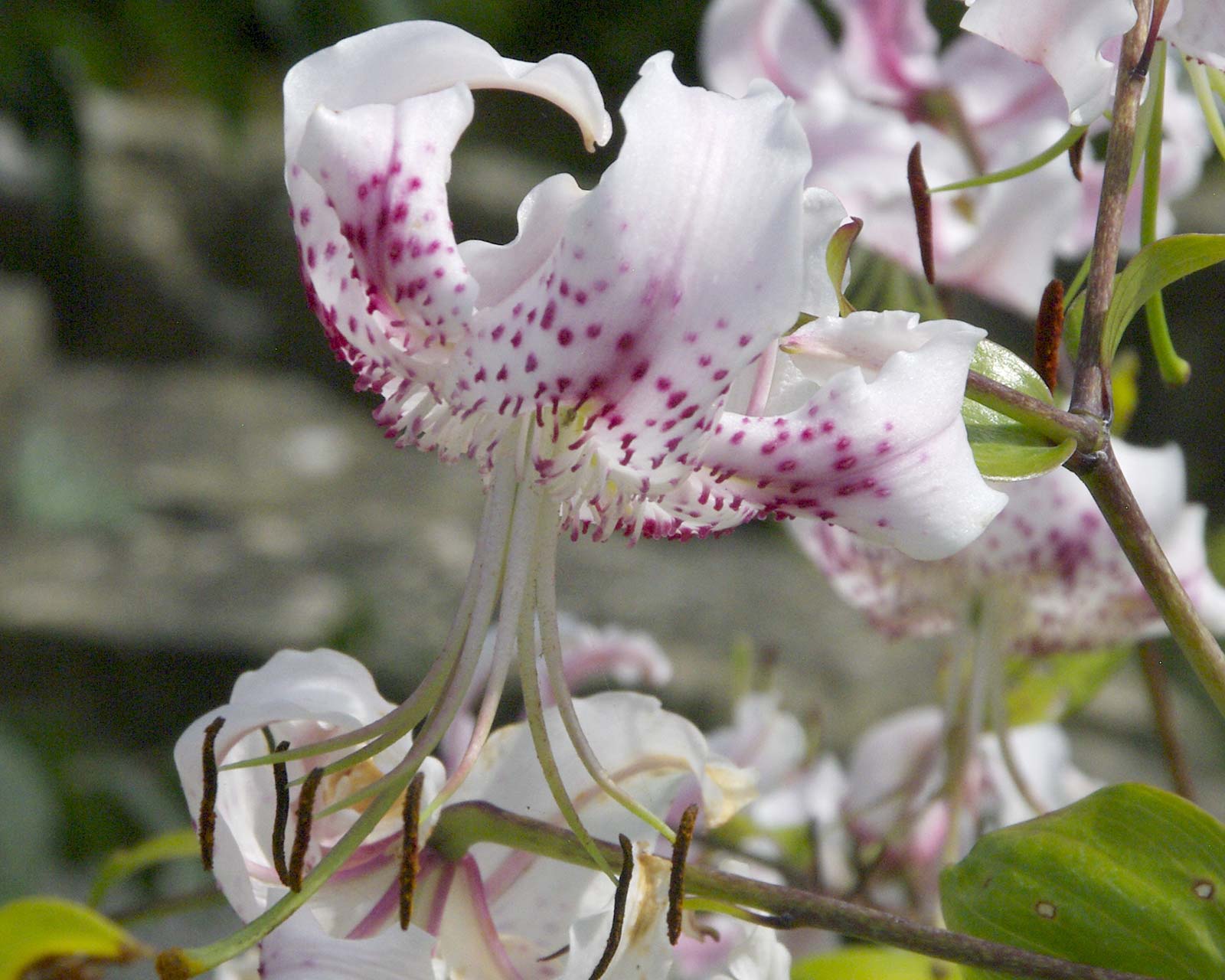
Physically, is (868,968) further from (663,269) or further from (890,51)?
(890,51)

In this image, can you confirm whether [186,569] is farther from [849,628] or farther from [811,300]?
[811,300]

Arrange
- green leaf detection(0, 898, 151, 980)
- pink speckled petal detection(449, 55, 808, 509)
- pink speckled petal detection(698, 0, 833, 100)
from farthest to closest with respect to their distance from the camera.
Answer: pink speckled petal detection(698, 0, 833, 100), green leaf detection(0, 898, 151, 980), pink speckled petal detection(449, 55, 808, 509)

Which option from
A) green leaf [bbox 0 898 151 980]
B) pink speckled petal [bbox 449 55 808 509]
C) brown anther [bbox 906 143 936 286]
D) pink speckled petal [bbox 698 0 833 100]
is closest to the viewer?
pink speckled petal [bbox 449 55 808 509]

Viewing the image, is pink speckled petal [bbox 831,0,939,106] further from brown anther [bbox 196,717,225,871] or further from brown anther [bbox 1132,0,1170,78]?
brown anther [bbox 196,717,225,871]

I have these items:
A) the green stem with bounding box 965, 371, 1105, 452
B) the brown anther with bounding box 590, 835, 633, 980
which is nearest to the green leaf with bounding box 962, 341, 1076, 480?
the green stem with bounding box 965, 371, 1105, 452

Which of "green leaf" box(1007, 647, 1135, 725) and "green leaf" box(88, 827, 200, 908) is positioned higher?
"green leaf" box(1007, 647, 1135, 725)

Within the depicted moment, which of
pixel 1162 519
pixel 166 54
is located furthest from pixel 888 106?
pixel 166 54

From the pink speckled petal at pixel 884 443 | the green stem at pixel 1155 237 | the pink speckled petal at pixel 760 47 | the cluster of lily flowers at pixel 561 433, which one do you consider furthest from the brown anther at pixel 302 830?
the pink speckled petal at pixel 760 47
